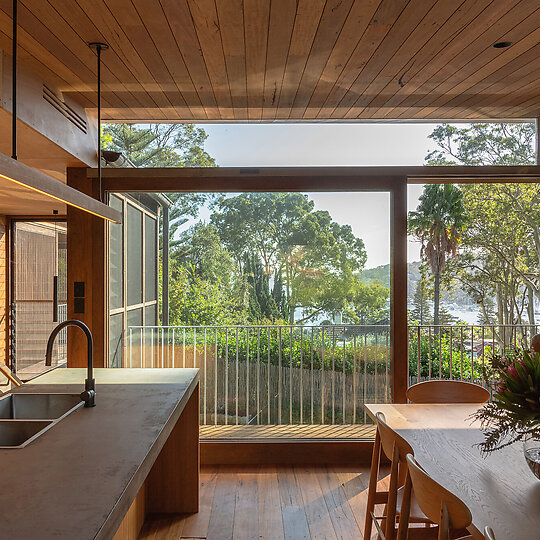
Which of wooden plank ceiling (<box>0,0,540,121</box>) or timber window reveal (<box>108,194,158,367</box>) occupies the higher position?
wooden plank ceiling (<box>0,0,540,121</box>)

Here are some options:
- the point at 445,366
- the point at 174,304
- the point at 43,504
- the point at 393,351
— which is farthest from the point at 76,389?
the point at 445,366

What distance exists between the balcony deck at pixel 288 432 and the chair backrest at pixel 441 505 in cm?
217

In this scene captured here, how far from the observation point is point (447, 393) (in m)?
2.78

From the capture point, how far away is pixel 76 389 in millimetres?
2279

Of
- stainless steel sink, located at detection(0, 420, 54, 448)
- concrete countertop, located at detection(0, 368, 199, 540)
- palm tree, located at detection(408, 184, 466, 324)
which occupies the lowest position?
A: stainless steel sink, located at detection(0, 420, 54, 448)

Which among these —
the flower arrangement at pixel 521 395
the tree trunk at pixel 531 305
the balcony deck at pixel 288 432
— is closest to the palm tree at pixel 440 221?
the tree trunk at pixel 531 305

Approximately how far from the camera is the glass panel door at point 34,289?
223 inches

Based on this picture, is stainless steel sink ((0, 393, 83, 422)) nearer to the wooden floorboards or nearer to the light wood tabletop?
the wooden floorboards

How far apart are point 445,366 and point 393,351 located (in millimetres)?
2501

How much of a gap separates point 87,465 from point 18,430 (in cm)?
69

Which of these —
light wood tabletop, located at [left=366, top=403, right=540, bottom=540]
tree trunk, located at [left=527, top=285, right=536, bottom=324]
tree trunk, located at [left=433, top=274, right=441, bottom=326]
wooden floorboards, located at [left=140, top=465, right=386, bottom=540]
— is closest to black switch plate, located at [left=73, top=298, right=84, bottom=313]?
wooden floorboards, located at [left=140, top=465, right=386, bottom=540]

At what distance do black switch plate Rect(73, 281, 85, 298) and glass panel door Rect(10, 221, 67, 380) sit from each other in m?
2.36

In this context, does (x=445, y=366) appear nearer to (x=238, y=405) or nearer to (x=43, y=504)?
(x=238, y=405)

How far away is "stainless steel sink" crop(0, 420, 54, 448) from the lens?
1.86 meters
